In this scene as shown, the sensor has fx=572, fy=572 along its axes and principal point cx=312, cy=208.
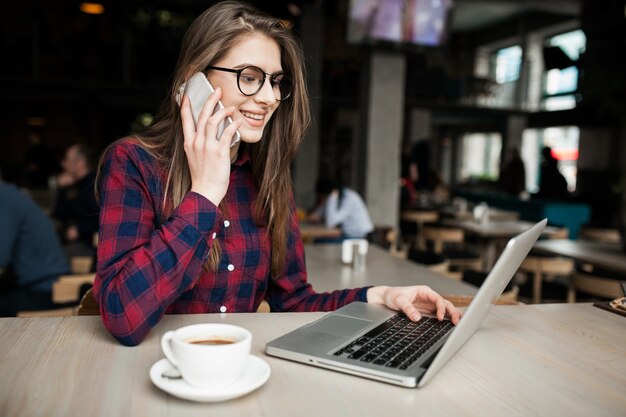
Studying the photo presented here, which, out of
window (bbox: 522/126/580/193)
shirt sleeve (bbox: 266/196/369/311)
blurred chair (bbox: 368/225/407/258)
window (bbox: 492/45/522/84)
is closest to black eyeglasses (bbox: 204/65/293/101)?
shirt sleeve (bbox: 266/196/369/311)

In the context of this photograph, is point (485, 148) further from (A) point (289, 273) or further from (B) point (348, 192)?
(A) point (289, 273)

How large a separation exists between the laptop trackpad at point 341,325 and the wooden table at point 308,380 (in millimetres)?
74

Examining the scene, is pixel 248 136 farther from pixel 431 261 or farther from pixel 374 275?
pixel 431 261

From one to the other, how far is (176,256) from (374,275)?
6.23 ft

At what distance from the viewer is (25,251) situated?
3340 millimetres

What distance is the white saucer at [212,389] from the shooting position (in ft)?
2.80

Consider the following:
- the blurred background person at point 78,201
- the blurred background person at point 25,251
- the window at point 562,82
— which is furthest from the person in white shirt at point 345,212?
the window at point 562,82

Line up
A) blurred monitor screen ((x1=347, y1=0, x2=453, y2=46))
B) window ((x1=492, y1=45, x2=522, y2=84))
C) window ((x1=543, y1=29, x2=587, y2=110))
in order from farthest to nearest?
window ((x1=543, y1=29, x2=587, y2=110)) < window ((x1=492, y1=45, x2=522, y2=84)) < blurred monitor screen ((x1=347, y1=0, x2=453, y2=46))

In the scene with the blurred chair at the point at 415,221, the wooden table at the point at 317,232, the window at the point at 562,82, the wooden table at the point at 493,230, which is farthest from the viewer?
the window at the point at 562,82

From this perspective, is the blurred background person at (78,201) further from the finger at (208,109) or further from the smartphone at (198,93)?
the finger at (208,109)

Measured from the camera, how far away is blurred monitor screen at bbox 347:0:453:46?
7.51 meters

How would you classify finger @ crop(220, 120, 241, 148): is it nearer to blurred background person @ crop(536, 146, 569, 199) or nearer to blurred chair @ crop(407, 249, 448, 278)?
blurred chair @ crop(407, 249, 448, 278)

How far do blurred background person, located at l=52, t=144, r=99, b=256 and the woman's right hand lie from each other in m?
3.51

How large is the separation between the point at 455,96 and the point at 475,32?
523 cm
